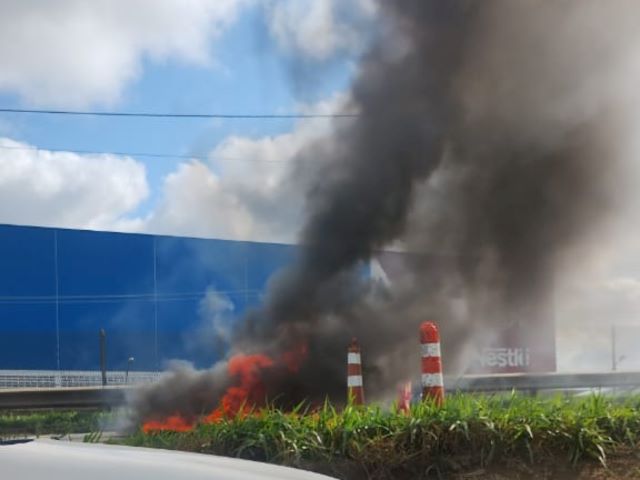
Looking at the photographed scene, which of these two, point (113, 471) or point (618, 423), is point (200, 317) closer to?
point (618, 423)

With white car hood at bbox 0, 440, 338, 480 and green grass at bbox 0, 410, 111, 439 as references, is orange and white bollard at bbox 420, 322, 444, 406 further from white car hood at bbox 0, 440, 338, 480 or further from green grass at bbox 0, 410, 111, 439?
green grass at bbox 0, 410, 111, 439

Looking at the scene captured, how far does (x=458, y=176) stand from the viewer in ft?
33.3

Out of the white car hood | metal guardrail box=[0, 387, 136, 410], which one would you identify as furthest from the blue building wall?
the white car hood

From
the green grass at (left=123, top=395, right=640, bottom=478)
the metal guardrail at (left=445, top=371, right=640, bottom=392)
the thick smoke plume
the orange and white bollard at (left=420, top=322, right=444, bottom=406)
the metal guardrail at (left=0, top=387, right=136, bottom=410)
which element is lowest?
the metal guardrail at (left=445, top=371, right=640, bottom=392)

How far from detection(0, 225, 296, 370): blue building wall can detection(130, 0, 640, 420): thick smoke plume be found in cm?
750

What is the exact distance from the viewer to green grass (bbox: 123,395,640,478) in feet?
14.5

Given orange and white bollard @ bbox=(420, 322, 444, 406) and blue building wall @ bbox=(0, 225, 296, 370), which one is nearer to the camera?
orange and white bollard @ bbox=(420, 322, 444, 406)

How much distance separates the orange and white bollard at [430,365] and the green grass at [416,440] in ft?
3.17

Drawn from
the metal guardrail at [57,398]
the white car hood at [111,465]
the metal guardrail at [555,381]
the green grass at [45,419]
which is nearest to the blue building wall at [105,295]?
the green grass at [45,419]

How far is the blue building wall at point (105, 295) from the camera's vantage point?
60.3ft

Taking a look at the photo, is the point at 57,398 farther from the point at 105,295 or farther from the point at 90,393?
the point at 105,295

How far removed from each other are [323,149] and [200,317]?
29.9 ft

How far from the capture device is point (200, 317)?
19078 millimetres

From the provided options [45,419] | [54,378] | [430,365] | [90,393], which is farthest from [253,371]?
[54,378]
